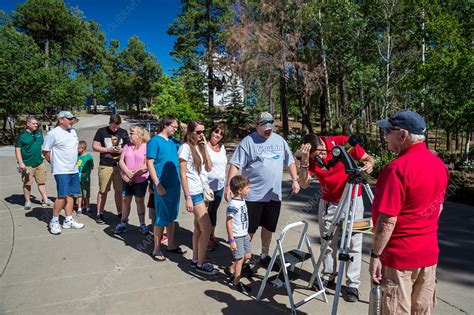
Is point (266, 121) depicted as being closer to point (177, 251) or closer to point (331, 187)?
point (331, 187)

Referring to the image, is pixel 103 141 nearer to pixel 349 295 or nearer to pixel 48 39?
pixel 349 295

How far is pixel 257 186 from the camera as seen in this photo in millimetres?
3752

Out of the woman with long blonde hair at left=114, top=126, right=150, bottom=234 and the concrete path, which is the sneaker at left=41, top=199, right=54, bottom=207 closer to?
the concrete path

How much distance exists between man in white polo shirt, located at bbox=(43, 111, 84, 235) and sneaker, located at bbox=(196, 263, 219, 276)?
8.47 ft

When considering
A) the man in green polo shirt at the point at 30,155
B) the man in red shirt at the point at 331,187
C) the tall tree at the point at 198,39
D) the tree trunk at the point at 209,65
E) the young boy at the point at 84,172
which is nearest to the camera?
the man in red shirt at the point at 331,187

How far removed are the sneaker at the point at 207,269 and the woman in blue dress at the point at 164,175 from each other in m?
0.63

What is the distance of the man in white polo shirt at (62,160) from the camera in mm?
5102

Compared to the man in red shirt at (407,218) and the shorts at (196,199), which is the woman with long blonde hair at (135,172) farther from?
the man in red shirt at (407,218)

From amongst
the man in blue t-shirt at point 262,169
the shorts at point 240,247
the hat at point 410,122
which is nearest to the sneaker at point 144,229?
the man in blue t-shirt at point 262,169

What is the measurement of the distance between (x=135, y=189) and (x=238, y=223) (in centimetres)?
235

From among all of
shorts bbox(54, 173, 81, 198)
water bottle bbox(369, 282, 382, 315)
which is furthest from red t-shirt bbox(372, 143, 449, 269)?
shorts bbox(54, 173, 81, 198)

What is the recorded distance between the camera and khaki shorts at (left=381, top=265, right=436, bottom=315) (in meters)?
2.12

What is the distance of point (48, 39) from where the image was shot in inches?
1668

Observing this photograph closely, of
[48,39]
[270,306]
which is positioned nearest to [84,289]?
[270,306]
